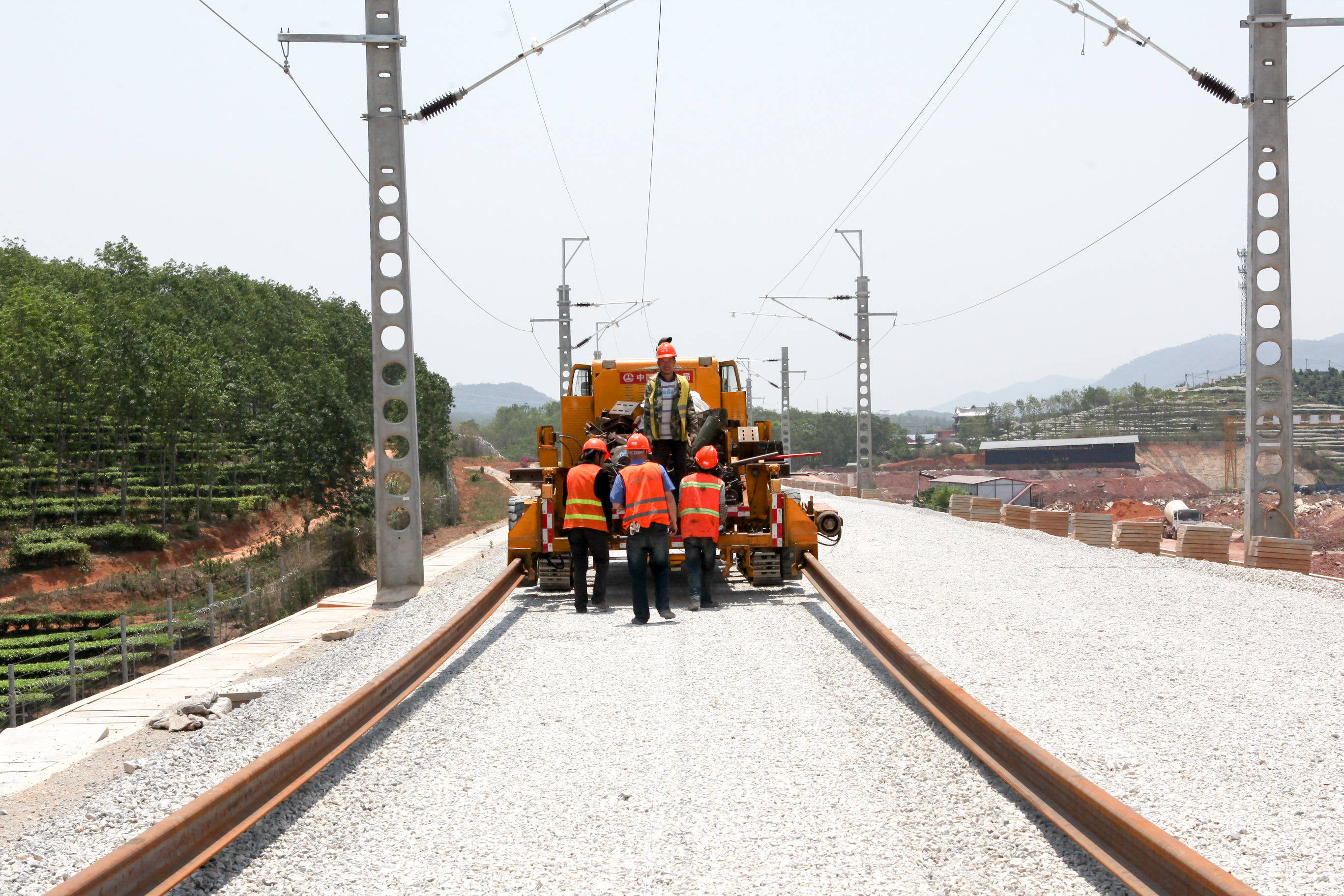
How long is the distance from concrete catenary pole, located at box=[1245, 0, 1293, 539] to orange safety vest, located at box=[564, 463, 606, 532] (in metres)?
11.7

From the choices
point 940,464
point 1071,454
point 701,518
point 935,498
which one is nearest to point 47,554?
point 701,518

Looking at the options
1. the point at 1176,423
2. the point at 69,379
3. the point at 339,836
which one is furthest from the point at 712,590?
the point at 1176,423

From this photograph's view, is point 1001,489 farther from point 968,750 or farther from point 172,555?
point 968,750

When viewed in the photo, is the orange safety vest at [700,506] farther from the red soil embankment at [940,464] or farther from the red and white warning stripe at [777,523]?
the red soil embankment at [940,464]

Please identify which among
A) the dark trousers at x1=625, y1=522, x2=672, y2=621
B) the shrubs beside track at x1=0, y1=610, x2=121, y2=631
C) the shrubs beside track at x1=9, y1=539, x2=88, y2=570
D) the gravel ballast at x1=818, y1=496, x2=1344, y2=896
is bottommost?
the shrubs beside track at x1=0, y1=610, x2=121, y2=631

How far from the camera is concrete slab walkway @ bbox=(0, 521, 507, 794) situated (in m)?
10.8

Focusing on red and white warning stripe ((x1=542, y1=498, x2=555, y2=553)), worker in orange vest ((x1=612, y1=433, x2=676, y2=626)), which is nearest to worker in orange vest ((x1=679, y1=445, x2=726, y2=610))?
worker in orange vest ((x1=612, y1=433, x2=676, y2=626))

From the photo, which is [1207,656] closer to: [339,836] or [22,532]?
[339,836]

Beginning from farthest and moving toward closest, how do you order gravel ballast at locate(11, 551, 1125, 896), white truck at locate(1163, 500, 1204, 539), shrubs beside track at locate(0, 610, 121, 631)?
1. white truck at locate(1163, 500, 1204, 539)
2. shrubs beside track at locate(0, 610, 121, 631)
3. gravel ballast at locate(11, 551, 1125, 896)

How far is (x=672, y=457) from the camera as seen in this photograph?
14203 millimetres

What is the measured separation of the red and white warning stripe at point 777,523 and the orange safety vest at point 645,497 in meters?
2.35

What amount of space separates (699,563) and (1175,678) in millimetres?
5960

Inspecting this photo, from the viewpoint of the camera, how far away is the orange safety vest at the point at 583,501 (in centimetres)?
1223

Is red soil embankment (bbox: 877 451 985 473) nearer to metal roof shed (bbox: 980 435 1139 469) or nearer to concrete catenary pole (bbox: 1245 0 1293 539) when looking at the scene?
metal roof shed (bbox: 980 435 1139 469)
